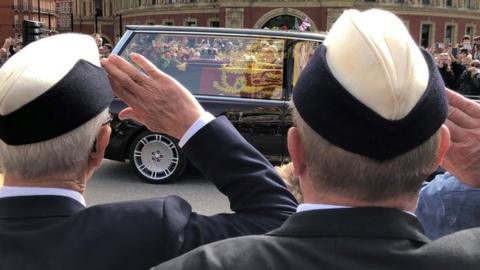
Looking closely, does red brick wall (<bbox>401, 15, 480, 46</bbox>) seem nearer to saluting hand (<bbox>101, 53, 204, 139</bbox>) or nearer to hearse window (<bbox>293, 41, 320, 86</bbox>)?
hearse window (<bbox>293, 41, 320, 86</bbox>)

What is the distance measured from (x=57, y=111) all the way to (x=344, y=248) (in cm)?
75

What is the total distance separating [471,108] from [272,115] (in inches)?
230

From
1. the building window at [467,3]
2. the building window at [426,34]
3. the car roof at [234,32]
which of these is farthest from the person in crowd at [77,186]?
the building window at [467,3]

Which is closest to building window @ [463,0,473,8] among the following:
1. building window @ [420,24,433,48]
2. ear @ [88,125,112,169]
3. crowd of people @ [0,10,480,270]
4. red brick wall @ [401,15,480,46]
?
red brick wall @ [401,15,480,46]

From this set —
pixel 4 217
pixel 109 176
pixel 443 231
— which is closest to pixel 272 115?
pixel 109 176

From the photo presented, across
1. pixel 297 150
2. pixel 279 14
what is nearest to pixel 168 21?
pixel 279 14

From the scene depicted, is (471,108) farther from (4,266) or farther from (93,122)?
(4,266)

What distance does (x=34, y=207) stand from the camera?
1452 mm

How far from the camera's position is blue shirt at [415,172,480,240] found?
1.83 meters

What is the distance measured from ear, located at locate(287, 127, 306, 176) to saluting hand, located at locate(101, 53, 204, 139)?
1.24ft

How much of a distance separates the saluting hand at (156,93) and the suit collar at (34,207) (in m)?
0.36

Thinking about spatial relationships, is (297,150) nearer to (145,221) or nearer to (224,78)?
(145,221)

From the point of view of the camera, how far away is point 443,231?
6.26 ft

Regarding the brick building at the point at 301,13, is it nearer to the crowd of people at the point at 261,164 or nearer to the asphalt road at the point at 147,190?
the asphalt road at the point at 147,190
